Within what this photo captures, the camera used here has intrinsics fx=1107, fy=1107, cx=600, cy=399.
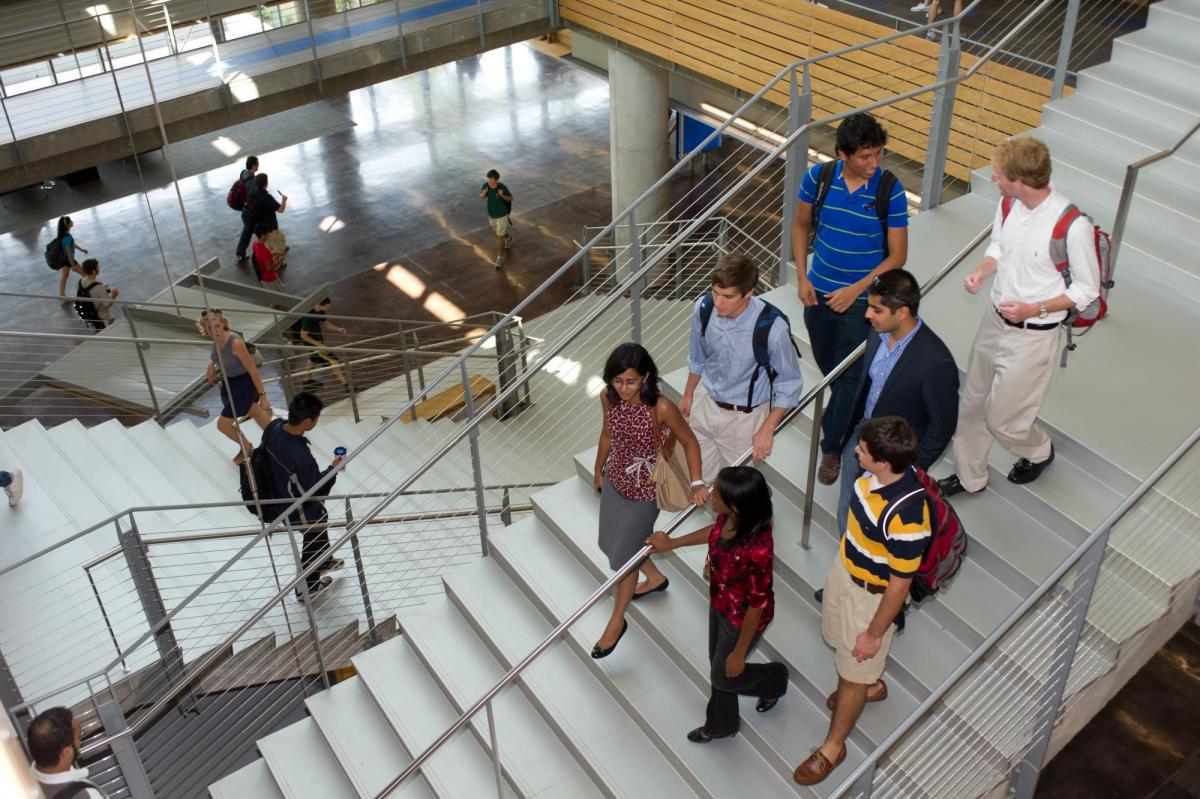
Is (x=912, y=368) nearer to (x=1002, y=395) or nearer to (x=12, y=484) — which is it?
(x=1002, y=395)

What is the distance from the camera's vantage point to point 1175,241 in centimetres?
482

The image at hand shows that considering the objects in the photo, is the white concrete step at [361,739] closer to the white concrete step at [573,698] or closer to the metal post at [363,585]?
the metal post at [363,585]

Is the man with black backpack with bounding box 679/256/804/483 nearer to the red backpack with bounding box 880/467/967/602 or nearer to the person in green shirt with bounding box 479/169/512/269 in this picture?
the red backpack with bounding box 880/467/967/602

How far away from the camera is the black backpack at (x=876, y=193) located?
3867mm

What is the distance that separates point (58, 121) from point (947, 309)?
7.14 m

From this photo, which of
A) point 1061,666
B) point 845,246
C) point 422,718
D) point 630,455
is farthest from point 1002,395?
point 422,718

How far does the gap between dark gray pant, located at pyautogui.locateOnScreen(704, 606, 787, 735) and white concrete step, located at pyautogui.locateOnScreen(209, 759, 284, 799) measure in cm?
201

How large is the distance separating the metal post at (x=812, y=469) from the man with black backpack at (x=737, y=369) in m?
0.10

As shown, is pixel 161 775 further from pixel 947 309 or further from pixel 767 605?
pixel 947 309

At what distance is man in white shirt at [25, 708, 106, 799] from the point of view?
131 inches

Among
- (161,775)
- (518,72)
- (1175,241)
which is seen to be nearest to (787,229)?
(1175,241)

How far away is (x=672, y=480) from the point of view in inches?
147

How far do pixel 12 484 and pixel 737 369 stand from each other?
4313mm

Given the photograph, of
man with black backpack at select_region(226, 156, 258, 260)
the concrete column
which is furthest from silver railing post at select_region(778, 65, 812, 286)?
man with black backpack at select_region(226, 156, 258, 260)
